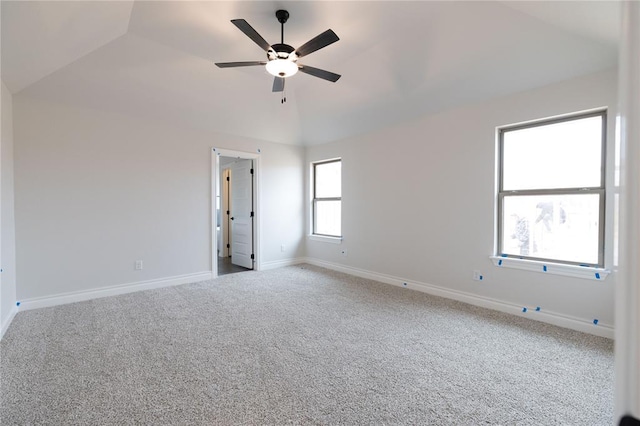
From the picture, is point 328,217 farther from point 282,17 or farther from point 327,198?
point 282,17

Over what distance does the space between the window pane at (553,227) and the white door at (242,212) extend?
3.98 meters

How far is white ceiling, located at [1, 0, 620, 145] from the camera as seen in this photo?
248cm

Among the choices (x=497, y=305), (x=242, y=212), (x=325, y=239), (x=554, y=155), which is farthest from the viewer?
(x=242, y=212)

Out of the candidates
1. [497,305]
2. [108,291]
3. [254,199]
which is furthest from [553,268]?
[108,291]

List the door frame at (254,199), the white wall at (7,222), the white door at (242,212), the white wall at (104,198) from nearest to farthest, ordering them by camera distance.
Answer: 1. the white wall at (7,222)
2. the white wall at (104,198)
3. the door frame at (254,199)
4. the white door at (242,212)

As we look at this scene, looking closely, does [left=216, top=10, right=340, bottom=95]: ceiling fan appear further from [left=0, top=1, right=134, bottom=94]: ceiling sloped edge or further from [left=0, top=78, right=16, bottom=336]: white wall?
[left=0, top=78, right=16, bottom=336]: white wall

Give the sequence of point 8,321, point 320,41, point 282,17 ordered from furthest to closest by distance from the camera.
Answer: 1. point 8,321
2. point 282,17
3. point 320,41

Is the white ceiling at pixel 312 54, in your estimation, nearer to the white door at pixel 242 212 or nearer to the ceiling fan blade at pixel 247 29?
the ceiling fan blade at pixel 247 29

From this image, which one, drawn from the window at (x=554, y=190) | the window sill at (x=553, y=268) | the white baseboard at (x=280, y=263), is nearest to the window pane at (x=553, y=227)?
the window at (x=554, y=190)

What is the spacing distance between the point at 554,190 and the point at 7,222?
18.1 ft

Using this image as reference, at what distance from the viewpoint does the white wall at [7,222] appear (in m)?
2.83

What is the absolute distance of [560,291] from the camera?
2.95 m

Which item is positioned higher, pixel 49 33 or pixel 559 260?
pixel 49 33

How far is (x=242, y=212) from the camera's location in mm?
5727
